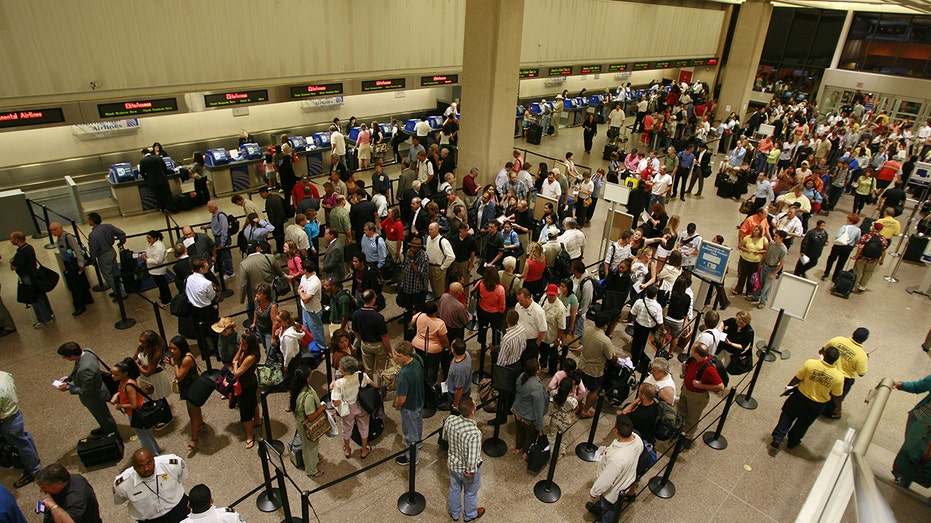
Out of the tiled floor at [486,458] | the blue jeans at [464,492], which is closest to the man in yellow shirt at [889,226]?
the tiled floor at [486,458]

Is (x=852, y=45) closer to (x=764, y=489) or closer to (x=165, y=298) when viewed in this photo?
(x=764, y=489)

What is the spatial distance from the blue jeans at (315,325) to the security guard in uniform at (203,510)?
3345 millimetres

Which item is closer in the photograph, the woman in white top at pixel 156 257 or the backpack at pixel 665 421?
the backpack at pixel 665 421

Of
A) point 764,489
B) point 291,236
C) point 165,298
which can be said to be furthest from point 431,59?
point 764,489

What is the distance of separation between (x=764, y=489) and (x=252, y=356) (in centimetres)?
596

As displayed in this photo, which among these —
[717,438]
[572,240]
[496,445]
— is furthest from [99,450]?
[717,438]

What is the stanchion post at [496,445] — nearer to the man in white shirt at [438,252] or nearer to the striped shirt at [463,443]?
the striped shirt at [463,443]

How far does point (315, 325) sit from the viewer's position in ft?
24.1

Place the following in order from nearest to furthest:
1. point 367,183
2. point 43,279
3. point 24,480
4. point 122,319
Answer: point 24,480, point 43,279, point 122,319, point 367,183

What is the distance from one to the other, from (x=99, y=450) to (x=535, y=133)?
57.0 feet

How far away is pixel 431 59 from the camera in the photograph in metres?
14.7

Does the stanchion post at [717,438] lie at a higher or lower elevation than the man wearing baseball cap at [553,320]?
lower

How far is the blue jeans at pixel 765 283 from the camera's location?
32.4ft

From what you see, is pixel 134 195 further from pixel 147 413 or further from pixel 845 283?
pixel 845 283
